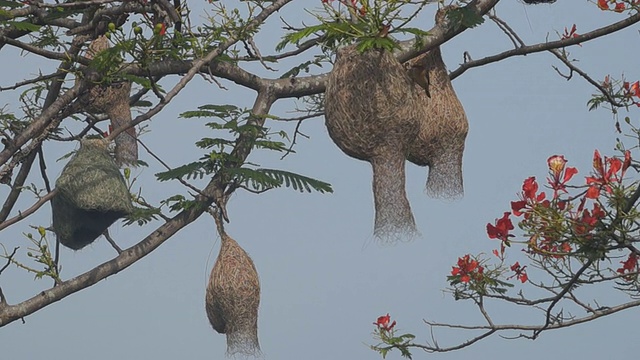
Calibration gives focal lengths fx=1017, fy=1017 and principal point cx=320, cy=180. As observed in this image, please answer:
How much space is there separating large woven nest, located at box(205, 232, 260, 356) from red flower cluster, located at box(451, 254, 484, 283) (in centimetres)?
120

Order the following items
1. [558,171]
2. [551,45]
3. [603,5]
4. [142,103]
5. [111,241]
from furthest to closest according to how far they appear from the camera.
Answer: [142,103] → [111,241] → [551,45] → [603,5] → [558,171]

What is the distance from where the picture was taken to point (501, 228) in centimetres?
438

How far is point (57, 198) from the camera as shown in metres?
5.71

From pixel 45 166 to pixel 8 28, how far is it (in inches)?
35.5

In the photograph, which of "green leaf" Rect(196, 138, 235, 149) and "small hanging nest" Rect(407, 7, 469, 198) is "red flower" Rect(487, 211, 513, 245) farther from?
"green leaf" Rect(196, 138, 235, 149)

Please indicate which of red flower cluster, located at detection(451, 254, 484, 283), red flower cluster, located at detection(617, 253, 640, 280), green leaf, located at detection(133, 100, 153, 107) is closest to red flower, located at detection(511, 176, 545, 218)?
red flower cluster, located at detection(617, 253, 640, 280)

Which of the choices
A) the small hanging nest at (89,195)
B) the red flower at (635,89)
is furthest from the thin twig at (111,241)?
the red flower at (635,89)

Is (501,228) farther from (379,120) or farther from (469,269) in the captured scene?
(469,269)

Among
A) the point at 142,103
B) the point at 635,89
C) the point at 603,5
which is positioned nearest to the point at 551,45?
the point at 603,5

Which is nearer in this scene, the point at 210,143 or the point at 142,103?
the point at 210,143

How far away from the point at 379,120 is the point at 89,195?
188 centimetres

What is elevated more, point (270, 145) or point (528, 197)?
point (270, 145)

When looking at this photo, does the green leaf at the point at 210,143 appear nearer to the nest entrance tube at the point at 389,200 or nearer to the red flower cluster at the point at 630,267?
the nest entrance tube at the point at 389,200

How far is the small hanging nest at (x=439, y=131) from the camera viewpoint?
4.92 metres
